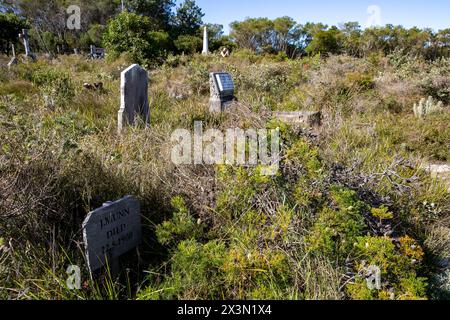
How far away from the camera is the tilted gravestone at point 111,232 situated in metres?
1.86

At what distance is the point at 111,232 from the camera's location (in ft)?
6.52

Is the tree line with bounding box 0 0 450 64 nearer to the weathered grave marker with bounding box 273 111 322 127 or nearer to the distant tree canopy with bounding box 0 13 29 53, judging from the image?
the distant tree canopy with bounding box 0 13 29 53

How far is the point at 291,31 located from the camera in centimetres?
2417

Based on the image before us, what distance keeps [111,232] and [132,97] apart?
288 cm

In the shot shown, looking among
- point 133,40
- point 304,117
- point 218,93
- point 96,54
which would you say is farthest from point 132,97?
point 96,54

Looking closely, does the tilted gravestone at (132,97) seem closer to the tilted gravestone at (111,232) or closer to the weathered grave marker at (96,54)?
the tilted gravestone at (111,232)

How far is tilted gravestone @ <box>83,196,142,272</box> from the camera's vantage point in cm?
186

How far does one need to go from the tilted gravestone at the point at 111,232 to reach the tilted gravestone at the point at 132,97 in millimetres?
2242

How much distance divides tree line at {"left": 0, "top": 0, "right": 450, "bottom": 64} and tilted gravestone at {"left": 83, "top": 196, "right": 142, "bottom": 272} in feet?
36.6

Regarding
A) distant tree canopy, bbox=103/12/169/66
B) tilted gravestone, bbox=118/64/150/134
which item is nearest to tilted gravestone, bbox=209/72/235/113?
tilted gravestone, bbox=118/64/150/134

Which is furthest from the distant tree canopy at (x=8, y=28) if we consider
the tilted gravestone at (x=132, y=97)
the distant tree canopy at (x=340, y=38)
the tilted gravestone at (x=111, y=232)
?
the tilted gravestone at (x=111, y=232)

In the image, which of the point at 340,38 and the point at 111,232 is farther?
the point at 340,38

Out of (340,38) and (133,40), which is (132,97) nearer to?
(133,40)
